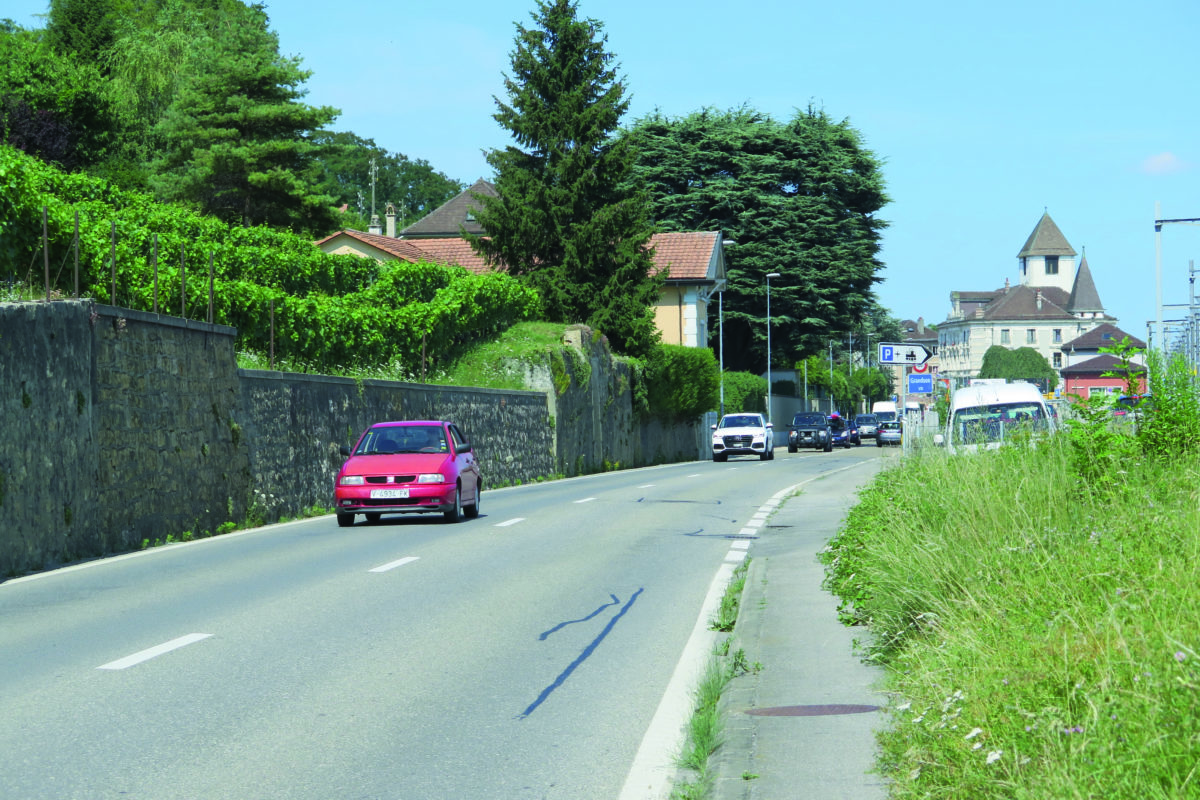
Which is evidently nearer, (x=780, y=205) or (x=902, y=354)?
(x=902, y=354)

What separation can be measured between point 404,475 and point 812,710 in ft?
43.3

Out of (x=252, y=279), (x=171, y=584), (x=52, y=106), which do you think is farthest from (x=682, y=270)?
(x=171, y=584)

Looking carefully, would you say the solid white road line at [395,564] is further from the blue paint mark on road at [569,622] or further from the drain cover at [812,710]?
the drain cover at [812,710]

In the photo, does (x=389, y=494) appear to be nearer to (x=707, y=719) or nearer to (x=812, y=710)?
(x=707, y=719)

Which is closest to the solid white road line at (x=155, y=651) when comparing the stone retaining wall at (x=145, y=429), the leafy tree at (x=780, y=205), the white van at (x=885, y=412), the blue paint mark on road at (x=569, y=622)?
the blue paint mark on road at (x=569, y=622)

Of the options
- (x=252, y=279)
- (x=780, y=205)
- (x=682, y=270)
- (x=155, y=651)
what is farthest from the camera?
(x=780, y=205)

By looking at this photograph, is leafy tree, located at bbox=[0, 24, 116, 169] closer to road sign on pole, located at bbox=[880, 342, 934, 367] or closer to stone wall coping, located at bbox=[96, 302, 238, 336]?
stone wall coping, located at bbox=[96, 302, 238, 336]

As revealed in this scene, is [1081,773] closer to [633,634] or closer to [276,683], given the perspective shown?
[276,683]

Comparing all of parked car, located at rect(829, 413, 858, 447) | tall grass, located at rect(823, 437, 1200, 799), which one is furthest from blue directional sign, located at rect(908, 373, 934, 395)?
parked car, located at rect(829, 413, 858, 447)

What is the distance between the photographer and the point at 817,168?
2840 inches

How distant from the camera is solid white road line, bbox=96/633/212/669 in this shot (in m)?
8.27

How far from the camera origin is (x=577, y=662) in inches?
336

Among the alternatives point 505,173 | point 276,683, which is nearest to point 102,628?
point 276,683

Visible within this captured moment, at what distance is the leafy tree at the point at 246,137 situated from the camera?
55781 millimetres
